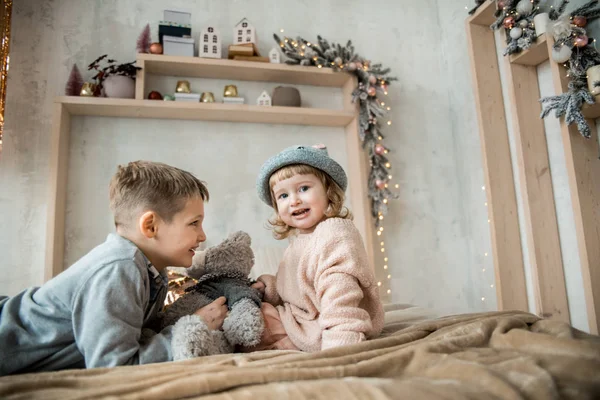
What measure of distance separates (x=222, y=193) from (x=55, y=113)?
3.28 ft

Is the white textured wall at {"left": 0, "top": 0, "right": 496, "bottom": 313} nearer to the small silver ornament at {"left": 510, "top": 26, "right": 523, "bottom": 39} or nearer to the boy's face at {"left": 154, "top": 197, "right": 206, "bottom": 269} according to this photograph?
the small silver ornament at {"left": 510, "top": 26, "right": 523, "bottom": 39}

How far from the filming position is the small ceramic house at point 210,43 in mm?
2572

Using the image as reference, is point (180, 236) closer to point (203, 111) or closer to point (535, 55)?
point (203, 111)

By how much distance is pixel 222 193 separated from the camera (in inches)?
105

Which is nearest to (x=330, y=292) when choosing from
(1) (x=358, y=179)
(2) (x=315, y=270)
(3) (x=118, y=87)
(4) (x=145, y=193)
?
(2) (x=315, y=270)

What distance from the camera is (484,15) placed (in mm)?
2508

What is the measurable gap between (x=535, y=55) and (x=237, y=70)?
5.41 ft

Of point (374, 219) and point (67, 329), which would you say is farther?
point (374, 219)

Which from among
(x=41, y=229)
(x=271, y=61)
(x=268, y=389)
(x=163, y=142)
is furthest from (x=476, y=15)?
(x=41, y=229)

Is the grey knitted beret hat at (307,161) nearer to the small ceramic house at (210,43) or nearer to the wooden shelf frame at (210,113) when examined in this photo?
the wooden shelf frame at (210,113)

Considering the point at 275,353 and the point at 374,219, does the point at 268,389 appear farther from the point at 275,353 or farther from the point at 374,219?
the point at 374,219

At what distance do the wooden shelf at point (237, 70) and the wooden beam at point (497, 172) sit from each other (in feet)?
2.64

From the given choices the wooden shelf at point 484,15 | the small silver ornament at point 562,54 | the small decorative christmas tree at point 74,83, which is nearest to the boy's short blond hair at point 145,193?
the small decorative christmas tree at point 74,83

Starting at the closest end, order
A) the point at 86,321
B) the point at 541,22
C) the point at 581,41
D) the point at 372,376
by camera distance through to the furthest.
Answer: the point at 372,376 < the point at 86,321 < the point at 581,41 < the point at 541,22
